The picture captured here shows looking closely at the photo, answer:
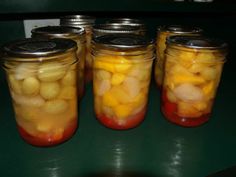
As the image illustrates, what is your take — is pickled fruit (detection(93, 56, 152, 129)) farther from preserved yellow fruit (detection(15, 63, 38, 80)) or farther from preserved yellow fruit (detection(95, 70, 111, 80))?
preserved yellow fruit (detection(15, 63, 38, 80))

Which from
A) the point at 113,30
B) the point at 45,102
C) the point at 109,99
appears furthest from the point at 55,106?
the point at 113,30

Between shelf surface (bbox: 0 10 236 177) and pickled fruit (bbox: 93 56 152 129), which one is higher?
pickled fruit (bbox: 93 56 152 129)

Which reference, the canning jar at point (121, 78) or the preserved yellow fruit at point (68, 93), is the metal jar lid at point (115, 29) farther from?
the preserved yellow fruit at point (68, 93)

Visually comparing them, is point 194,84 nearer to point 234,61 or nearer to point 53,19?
point 53,19

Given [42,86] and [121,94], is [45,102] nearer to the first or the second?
[42,86]

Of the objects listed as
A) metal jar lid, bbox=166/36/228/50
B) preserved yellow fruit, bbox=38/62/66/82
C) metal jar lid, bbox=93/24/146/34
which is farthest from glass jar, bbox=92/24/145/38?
preserved yellow fruit, bbox=38/62/66/82

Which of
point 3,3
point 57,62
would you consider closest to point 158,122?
point 57,62

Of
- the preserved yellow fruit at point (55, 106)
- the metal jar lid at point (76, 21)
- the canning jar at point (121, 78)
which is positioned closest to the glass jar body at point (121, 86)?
the canning jar at point (121, 78)
